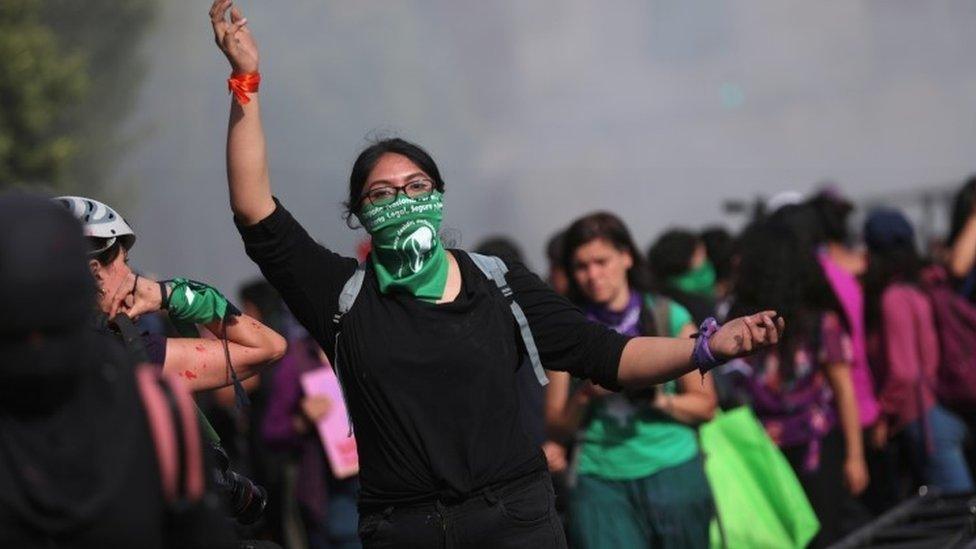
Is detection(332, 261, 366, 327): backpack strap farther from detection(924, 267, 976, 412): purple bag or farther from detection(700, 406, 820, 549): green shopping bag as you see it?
detection(924, 267, 976, 412): purple bag

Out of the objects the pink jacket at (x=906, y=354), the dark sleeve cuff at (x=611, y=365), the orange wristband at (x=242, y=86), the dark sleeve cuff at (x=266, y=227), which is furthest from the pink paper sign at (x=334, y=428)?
the orange wristband at (x=242, y=86)

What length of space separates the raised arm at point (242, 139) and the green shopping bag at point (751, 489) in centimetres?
293

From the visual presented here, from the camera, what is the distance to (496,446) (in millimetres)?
4246

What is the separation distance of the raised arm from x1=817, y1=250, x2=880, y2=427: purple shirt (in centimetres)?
443

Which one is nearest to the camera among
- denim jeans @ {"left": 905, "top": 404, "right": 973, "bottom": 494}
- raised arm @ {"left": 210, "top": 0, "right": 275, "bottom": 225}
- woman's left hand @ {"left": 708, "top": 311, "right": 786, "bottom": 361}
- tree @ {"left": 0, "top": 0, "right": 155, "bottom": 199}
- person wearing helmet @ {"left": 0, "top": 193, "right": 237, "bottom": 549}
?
→ person wearing helmet @ {"left": 0, "top": 193, "right": 237, "bottom": 549}

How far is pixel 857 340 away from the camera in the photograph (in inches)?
327

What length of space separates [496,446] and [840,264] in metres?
5.30

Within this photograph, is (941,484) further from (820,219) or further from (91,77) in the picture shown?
(91,77)

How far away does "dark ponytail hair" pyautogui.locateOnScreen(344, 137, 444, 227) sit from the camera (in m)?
4.43

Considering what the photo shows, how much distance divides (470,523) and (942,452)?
4830 mm

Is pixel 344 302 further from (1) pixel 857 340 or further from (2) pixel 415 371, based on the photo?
(1) pixel 857 340

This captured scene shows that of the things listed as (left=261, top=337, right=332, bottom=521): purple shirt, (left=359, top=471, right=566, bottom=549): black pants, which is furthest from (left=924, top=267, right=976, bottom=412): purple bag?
(left=359, top=471, right=566, bottom=549): black pants

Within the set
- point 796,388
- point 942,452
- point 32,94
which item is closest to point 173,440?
point 796,388

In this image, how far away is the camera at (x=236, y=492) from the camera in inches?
171
